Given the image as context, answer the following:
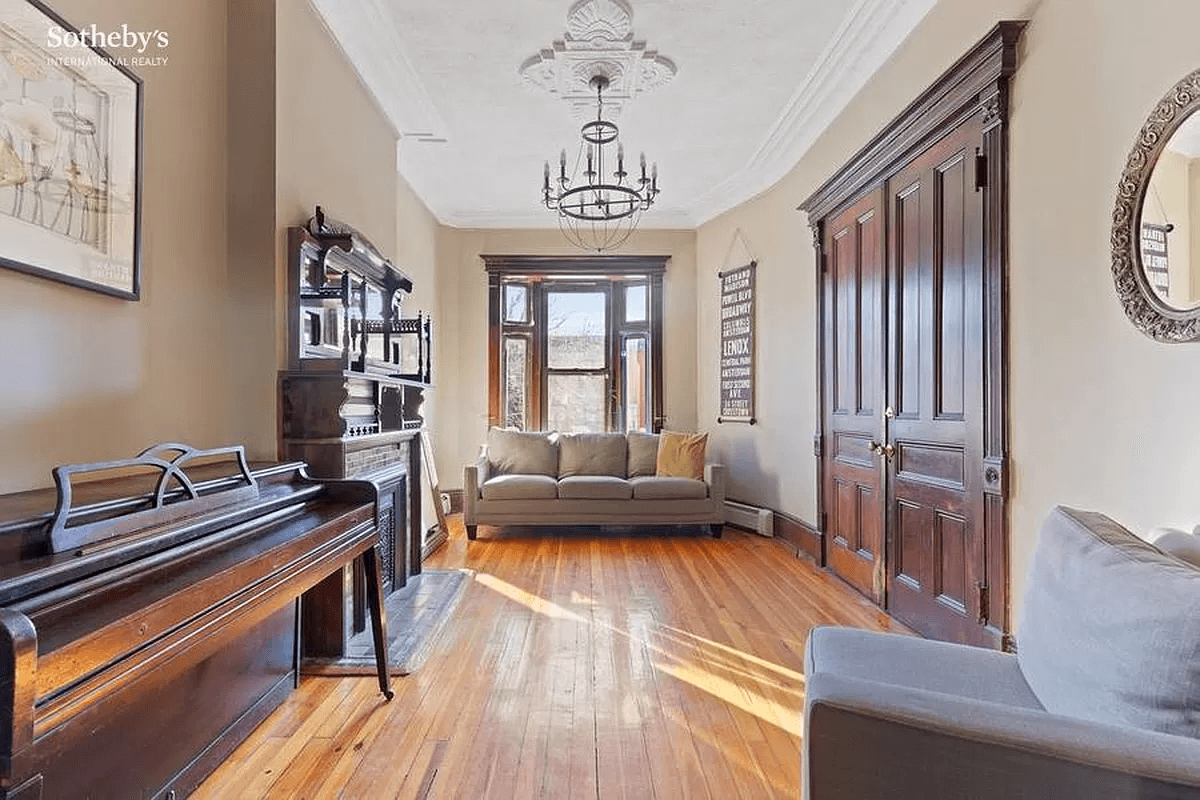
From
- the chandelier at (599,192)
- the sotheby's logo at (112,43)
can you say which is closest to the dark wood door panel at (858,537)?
the chandelier at (599,192)

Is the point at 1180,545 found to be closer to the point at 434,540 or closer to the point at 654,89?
the point at 654,89

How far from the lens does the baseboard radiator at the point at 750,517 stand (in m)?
5.38

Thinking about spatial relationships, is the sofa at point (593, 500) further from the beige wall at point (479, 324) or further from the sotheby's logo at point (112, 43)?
the sotheby's logo at point (112, 43)

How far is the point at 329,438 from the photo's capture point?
2762 millimetres

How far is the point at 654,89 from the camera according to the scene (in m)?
4.05

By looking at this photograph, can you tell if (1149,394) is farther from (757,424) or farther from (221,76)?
(757,424)

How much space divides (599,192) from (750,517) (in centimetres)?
298

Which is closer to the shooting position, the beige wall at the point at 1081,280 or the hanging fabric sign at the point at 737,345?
the beige wall at the point at 1081,280

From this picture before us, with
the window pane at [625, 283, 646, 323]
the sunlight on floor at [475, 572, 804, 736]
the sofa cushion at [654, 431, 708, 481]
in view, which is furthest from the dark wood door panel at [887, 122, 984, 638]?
the window pane at [625, 283, 646, 323]

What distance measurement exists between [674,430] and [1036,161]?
4529mm

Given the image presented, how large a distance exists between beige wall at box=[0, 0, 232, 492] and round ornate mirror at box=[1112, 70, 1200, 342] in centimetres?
297

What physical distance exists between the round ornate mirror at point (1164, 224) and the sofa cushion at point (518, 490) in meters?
4.21

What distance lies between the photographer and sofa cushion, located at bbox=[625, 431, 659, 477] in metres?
6.03

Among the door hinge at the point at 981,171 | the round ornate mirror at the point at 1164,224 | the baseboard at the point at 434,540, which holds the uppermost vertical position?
the door hinge at the point at 981,171
